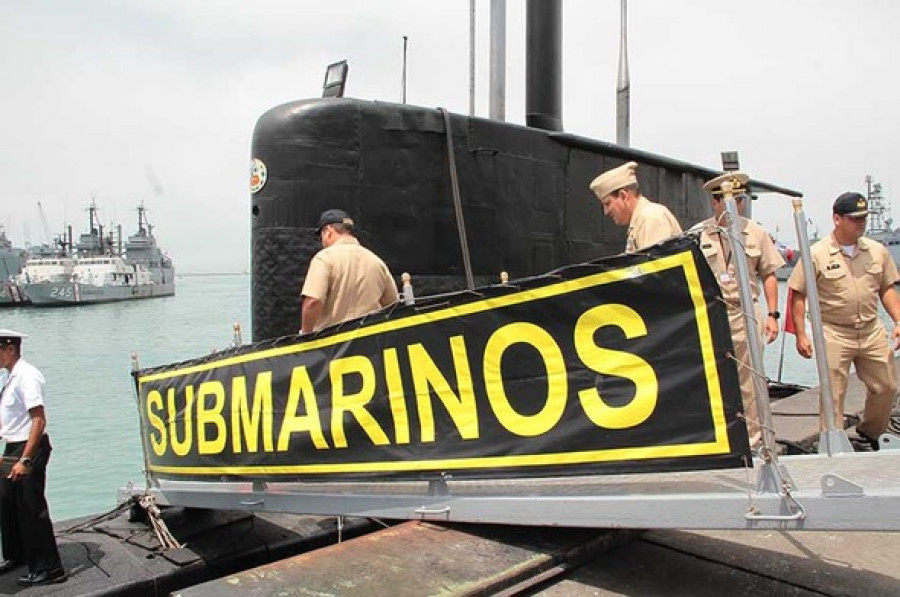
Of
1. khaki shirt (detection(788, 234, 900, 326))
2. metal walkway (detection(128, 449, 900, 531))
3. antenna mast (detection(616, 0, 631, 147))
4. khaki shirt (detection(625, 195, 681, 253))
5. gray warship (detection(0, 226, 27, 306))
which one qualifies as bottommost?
metal walkway (detection(128, 449, 900, 531))

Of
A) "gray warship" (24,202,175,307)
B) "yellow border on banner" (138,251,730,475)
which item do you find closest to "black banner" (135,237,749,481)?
"yellow border on banner" (138,251,730,475)

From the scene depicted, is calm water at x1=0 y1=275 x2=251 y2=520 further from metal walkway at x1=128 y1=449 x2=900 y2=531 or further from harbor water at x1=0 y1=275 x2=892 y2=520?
metal walkway at x1=128 y1=449 x2=900 y2=531

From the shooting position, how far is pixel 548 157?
620cm

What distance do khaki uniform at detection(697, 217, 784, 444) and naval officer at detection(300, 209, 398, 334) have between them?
1.99m

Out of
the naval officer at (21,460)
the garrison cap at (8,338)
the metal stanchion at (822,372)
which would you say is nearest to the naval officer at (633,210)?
the metal stanchion at (822,372)

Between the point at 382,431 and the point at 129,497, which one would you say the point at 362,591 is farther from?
the point at 129,497

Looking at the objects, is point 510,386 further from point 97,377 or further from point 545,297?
point 97,377

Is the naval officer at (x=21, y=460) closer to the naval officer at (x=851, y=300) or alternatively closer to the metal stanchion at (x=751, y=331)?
the metal stanchion at (x=751, y=331)

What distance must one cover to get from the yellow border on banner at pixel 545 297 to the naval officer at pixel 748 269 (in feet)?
1.04

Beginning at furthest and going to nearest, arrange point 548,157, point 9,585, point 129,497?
point 548,157, point 129,497, point 9,585

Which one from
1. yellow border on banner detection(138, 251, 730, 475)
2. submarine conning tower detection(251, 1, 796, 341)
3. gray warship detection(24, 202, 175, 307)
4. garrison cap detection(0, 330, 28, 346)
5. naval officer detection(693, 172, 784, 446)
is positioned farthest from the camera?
gray warship detection(24, 202, 175, 307)

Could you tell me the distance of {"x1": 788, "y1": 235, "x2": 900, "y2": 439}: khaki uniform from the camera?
4.62 meters

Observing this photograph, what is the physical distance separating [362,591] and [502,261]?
3388 mm

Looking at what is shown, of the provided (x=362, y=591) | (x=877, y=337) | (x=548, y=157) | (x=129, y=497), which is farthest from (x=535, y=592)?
(x=548, y=157)
